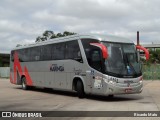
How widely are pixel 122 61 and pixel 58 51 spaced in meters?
5.03

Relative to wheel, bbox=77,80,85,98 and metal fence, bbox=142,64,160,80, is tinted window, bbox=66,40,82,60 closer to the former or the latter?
wheel, bbox=77,80,85,98

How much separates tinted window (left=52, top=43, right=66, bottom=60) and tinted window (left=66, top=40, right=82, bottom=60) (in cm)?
55

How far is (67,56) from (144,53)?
13.6 ft

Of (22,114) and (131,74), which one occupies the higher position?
(131,74)

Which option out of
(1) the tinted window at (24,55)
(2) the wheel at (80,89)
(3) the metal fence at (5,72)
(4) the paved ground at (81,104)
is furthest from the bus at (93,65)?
(3) the metal fence at (5,72)

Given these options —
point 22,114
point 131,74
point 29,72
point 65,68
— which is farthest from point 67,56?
point 22,114

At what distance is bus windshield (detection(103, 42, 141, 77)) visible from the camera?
56.0 feet

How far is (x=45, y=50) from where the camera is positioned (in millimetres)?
23000

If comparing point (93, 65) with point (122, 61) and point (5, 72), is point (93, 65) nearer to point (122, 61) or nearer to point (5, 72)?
point (122, 61)

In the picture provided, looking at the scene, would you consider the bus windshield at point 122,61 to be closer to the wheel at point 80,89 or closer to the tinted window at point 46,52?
the wheel at point 80,89

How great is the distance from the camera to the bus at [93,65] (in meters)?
17.0

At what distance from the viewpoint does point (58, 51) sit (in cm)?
2120

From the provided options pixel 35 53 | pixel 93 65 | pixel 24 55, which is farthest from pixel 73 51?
pixel 24 55

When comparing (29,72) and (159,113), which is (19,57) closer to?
(29,72)
